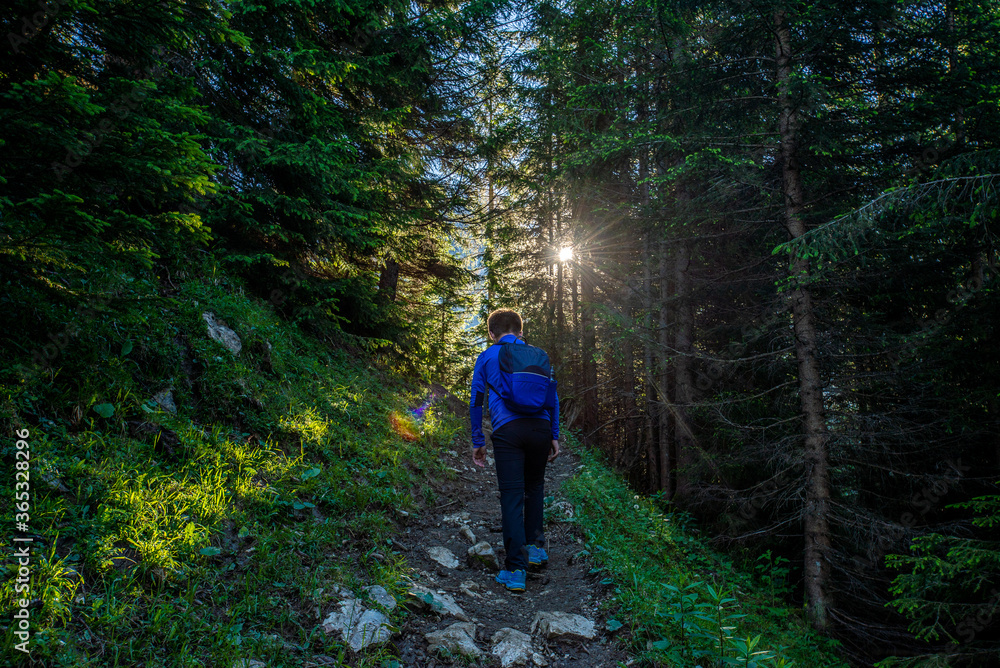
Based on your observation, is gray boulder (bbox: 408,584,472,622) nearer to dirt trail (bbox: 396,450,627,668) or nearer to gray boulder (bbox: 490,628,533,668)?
dirt trail (bbox: 396,450,627,668)

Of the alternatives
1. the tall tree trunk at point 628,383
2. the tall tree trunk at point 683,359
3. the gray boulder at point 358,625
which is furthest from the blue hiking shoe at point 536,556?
the tall tree trunk at point 628,383

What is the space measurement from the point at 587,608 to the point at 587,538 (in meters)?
1.41

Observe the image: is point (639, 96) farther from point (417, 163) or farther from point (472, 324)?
point (472, 324)

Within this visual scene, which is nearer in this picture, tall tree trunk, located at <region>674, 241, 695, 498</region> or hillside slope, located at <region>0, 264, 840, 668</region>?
hillside slope, located at <region>0, 264, 840, 668</region>

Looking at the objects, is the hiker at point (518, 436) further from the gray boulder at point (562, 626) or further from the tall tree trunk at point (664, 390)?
the tall tree trunk at point (664, 390)

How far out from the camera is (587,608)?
11.6 feet

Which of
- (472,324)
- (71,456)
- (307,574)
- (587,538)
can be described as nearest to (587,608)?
(587,538)

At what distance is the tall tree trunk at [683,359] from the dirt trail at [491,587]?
586 centimetres

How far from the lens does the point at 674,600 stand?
260cm

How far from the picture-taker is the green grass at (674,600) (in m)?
2.57

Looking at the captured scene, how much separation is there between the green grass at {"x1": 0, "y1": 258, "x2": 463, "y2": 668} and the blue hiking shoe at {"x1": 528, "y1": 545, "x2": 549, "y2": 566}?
4.50 ft

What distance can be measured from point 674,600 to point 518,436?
183 centimetres

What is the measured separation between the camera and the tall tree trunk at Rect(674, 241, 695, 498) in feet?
35.6
